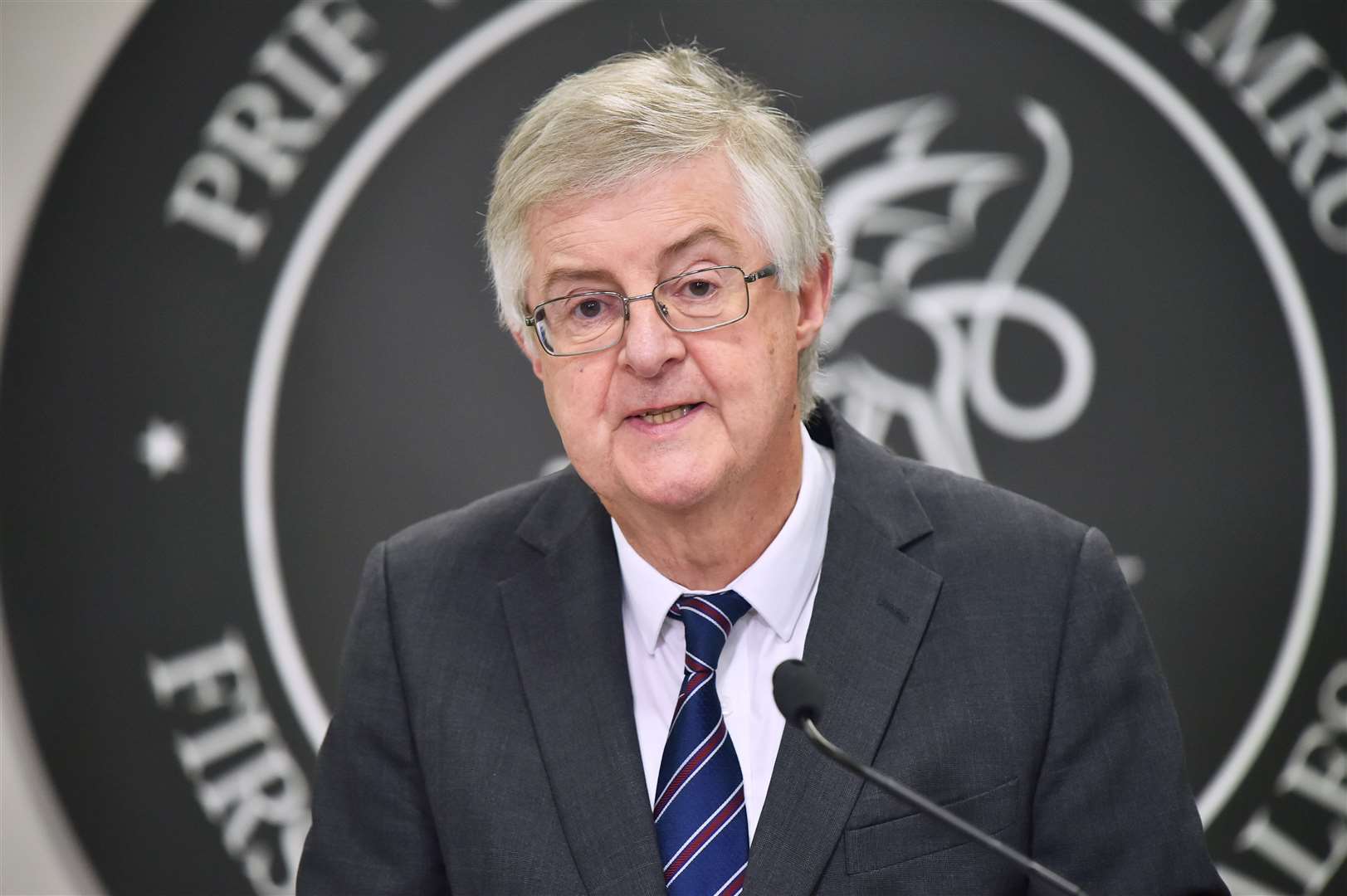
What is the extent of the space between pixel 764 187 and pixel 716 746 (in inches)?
30.8

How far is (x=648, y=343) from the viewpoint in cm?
176

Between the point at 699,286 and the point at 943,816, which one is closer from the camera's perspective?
the point at 943,816

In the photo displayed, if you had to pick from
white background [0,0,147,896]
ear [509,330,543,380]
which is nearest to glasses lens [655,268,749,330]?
ear [509,330,543,380]

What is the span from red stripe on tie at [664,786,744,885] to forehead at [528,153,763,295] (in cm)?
71

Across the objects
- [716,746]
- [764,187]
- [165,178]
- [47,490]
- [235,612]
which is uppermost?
[165,178]

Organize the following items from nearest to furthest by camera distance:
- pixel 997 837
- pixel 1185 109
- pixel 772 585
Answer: pixel 997 837 → pixel 772 585 → pixel 1185 109

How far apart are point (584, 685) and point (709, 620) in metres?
0.20

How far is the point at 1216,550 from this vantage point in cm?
283

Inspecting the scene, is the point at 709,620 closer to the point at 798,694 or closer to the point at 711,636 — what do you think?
the point at 711,636

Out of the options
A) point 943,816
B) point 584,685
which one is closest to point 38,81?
point 584,685

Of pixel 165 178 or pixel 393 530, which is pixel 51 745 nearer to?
pixel 393 530

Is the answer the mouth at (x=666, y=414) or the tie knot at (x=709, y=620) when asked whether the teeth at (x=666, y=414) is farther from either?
the tie knot at (x=709, y=620)

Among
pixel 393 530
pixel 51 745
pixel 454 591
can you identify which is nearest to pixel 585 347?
pixel 454 591

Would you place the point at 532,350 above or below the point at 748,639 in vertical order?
above
